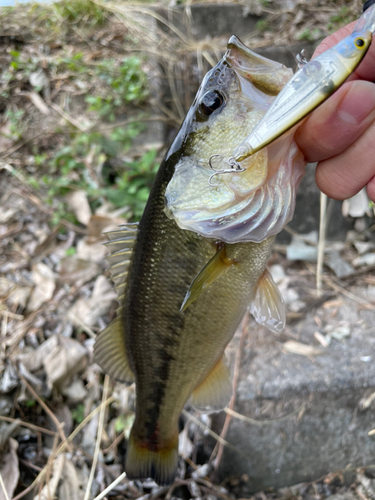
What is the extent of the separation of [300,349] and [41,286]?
184 centimetres

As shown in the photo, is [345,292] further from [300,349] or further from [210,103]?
[210,103]

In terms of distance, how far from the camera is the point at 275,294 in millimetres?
1060

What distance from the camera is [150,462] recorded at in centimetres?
134

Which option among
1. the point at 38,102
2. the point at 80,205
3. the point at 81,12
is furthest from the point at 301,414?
the point at 81,12

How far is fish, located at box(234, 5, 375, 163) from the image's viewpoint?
0.49 meters

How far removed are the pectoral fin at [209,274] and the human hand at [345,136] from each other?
0.35m

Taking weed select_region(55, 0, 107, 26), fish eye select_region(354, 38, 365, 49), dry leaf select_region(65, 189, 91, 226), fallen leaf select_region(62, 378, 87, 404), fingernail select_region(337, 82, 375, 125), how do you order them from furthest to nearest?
weed select_region(55, 0, 107, 26) → dry leaf select_region(65, 189, 91, 226) → fallen leaf select_region(62, 378, 87, 404) → fingernail select_region(337, 82, 375, 125) → fish eye select_region(354, 38, 365, 49)

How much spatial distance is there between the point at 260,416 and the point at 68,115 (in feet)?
10.2

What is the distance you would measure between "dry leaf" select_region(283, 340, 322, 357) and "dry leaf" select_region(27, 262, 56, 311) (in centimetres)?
165

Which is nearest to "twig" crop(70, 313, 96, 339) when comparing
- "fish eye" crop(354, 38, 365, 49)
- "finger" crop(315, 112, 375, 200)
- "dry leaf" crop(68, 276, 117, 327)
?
"dry leaf" crop(68, 276, 117, 327)

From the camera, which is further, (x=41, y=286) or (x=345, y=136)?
(x=41, y=286)

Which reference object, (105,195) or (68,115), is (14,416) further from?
(68,115)

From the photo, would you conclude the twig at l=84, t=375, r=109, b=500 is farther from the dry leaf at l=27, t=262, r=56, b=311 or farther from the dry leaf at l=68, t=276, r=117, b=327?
the dry leaf at l=27, t=262, r=56, b=311

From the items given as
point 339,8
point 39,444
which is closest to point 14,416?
point 39,444
